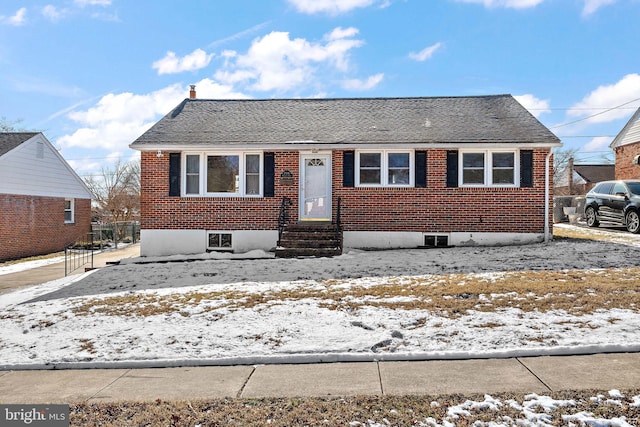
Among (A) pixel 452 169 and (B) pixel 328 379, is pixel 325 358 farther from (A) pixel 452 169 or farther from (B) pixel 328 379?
(A) pixel 452 169

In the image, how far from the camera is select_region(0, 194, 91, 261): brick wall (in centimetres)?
2039

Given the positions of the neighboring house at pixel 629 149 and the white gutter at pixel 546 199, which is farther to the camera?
the neighboring house at pixel 629 149

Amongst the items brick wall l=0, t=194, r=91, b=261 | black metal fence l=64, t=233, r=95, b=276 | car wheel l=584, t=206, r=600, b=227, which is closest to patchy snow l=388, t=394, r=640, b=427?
black metal fence l=64, t=233, r=95, b=276

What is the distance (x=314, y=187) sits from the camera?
1352cm

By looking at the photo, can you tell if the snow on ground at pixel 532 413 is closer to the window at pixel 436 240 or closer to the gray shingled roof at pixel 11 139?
the window at pixel 436 240

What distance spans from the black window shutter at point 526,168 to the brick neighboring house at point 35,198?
70.9 ft

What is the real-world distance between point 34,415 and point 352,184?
34.0 ft

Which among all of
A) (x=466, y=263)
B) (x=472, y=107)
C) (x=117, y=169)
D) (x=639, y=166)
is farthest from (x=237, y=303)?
(x=117, y=169)

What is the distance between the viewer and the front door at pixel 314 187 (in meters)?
13.4

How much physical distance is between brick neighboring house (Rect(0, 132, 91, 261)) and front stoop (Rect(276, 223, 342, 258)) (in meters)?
15.6

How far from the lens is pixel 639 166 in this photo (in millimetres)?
21078

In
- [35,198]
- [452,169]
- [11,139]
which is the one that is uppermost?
[11,139]

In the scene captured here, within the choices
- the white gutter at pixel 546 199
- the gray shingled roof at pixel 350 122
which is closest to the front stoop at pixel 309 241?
the gray shingled roof at pixel 350 122

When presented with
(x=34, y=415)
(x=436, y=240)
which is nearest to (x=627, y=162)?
(x=436, y=240)
